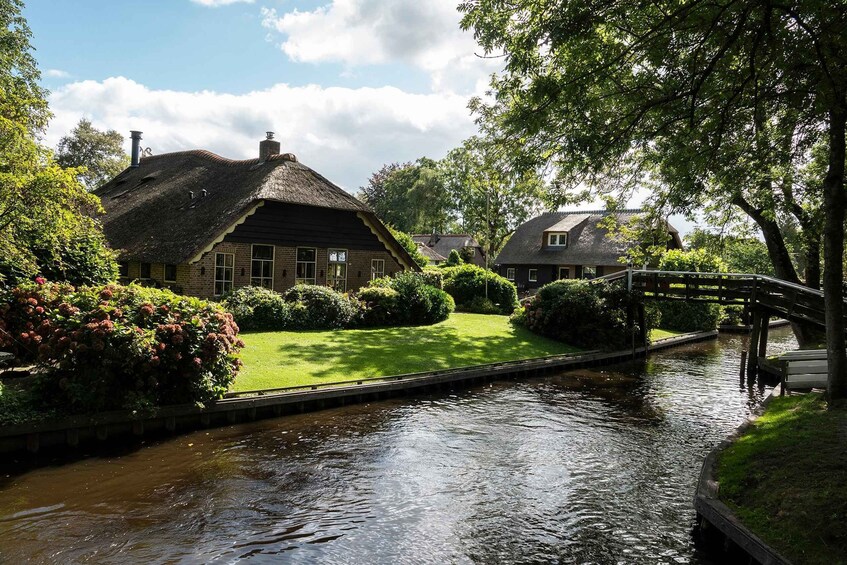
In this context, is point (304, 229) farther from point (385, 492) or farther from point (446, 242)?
point (446, 242)

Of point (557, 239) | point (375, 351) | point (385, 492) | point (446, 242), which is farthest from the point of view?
point (446, 242)

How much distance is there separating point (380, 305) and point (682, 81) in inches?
581

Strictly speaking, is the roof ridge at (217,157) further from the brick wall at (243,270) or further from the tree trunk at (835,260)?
the tree trunk at (835,260)

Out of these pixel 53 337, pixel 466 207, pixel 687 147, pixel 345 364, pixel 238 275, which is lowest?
pixel 345 364

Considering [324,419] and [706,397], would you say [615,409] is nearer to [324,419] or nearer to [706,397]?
[706,397]

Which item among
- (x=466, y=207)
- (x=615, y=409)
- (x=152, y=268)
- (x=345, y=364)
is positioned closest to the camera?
(x=615, y=409)

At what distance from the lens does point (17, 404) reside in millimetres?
9453

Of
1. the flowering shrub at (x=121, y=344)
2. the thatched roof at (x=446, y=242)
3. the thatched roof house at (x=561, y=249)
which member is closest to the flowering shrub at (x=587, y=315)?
the flowering shrub at (x=121, y=344)

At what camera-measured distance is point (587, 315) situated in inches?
874

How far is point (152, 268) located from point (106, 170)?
32588mm

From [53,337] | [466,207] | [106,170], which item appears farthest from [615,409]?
[106,170]

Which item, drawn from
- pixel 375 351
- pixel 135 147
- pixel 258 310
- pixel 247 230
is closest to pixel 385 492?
pixel 375 351

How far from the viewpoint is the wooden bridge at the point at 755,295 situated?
658 inches

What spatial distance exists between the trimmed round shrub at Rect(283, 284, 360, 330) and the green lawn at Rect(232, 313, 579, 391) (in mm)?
752
